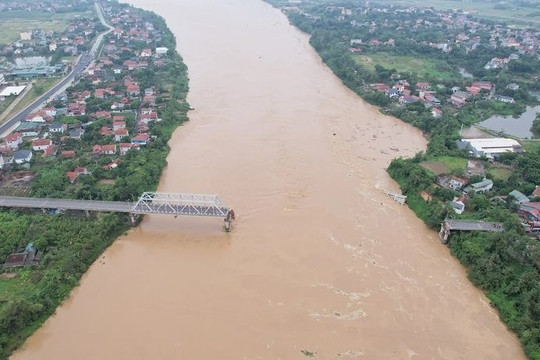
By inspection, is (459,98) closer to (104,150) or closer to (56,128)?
(104,150)

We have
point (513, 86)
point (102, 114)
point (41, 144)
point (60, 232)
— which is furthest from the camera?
point (513, 86)

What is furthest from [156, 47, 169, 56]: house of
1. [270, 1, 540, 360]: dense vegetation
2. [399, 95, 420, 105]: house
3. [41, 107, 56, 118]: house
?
[399, 95, 420, 105]: house

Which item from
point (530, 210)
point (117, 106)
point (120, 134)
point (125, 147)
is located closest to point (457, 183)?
point (530, 210)

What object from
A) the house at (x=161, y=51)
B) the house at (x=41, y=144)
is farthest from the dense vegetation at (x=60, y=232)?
the house at (x=161, y=51)

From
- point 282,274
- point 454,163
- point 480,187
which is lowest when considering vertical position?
point 282,274

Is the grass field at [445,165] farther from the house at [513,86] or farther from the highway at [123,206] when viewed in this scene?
the house at [513,86]

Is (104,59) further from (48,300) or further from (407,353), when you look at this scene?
(407,353)

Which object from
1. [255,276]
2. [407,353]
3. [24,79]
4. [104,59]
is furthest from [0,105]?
[407,353]
